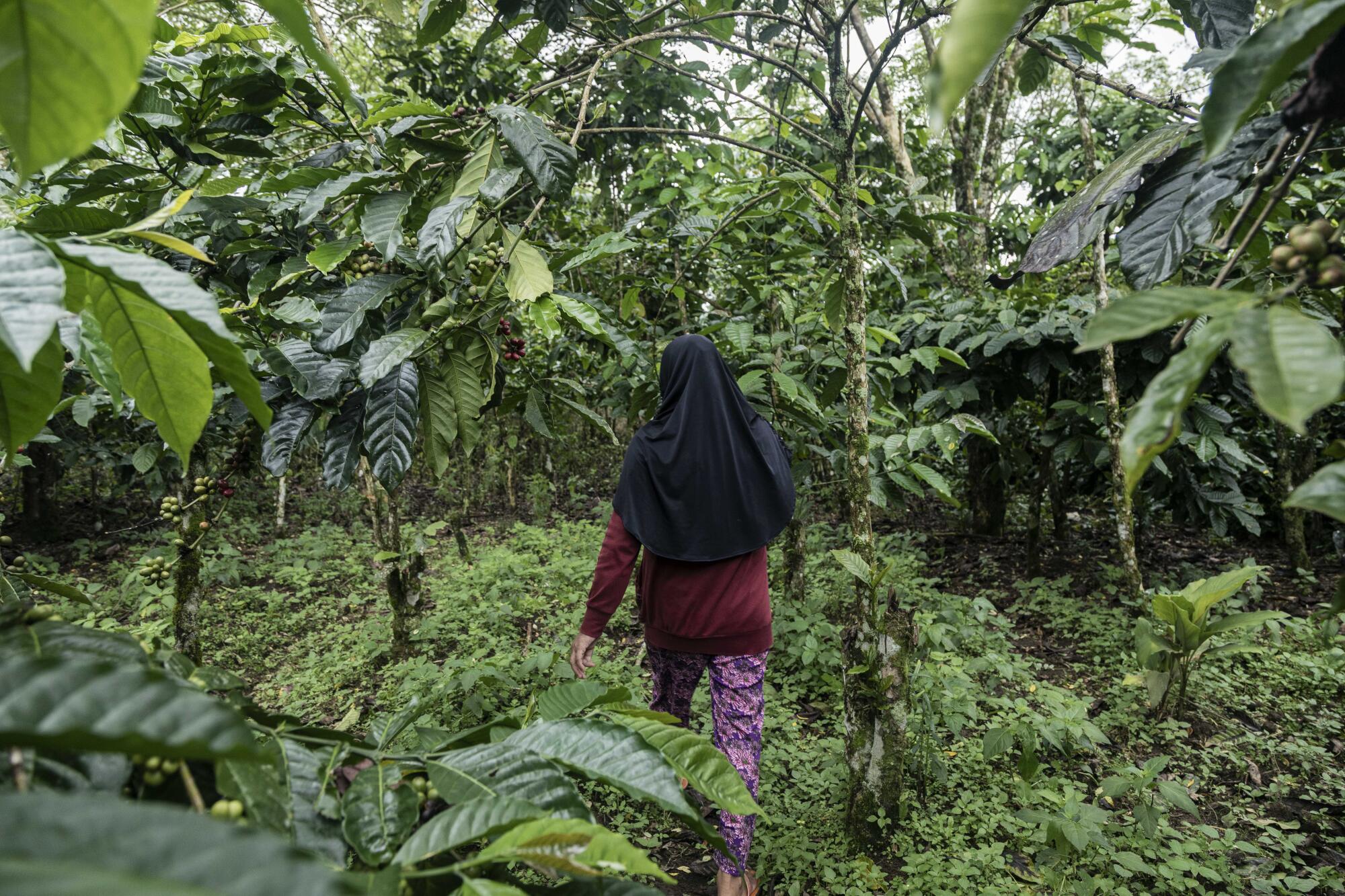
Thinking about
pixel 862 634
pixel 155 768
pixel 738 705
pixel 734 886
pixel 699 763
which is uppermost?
pixel 155 768

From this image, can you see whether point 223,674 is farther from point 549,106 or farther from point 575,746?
point 549,106

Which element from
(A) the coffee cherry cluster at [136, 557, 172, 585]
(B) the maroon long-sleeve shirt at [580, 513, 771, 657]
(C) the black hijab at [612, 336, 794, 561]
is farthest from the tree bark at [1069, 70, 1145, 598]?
(A) the coffee cherry cluster at [136, 557, 172, 585]

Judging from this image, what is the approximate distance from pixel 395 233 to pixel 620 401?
88.5 inches

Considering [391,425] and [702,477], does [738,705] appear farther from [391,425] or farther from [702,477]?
[391,425]

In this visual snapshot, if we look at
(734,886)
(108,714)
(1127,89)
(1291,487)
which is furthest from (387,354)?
(1291,487)

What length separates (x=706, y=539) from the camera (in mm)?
2158

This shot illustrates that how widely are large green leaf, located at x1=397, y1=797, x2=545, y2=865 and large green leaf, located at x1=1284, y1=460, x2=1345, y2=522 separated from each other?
54 centimetres

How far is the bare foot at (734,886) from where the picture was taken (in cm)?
193

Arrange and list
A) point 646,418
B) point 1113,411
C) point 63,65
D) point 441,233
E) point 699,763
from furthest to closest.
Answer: point 646,418, point 1113,411, point 441,233, point 699,763, point 63,65

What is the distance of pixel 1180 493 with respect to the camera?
3572 mm

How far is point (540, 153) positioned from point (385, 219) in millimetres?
321

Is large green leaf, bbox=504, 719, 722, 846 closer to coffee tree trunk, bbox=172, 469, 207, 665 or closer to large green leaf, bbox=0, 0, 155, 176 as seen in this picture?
large green leaf, bbox=0, 0, 155, 176

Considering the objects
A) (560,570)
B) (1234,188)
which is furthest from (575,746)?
(560,570)

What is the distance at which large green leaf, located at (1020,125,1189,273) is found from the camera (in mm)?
841
